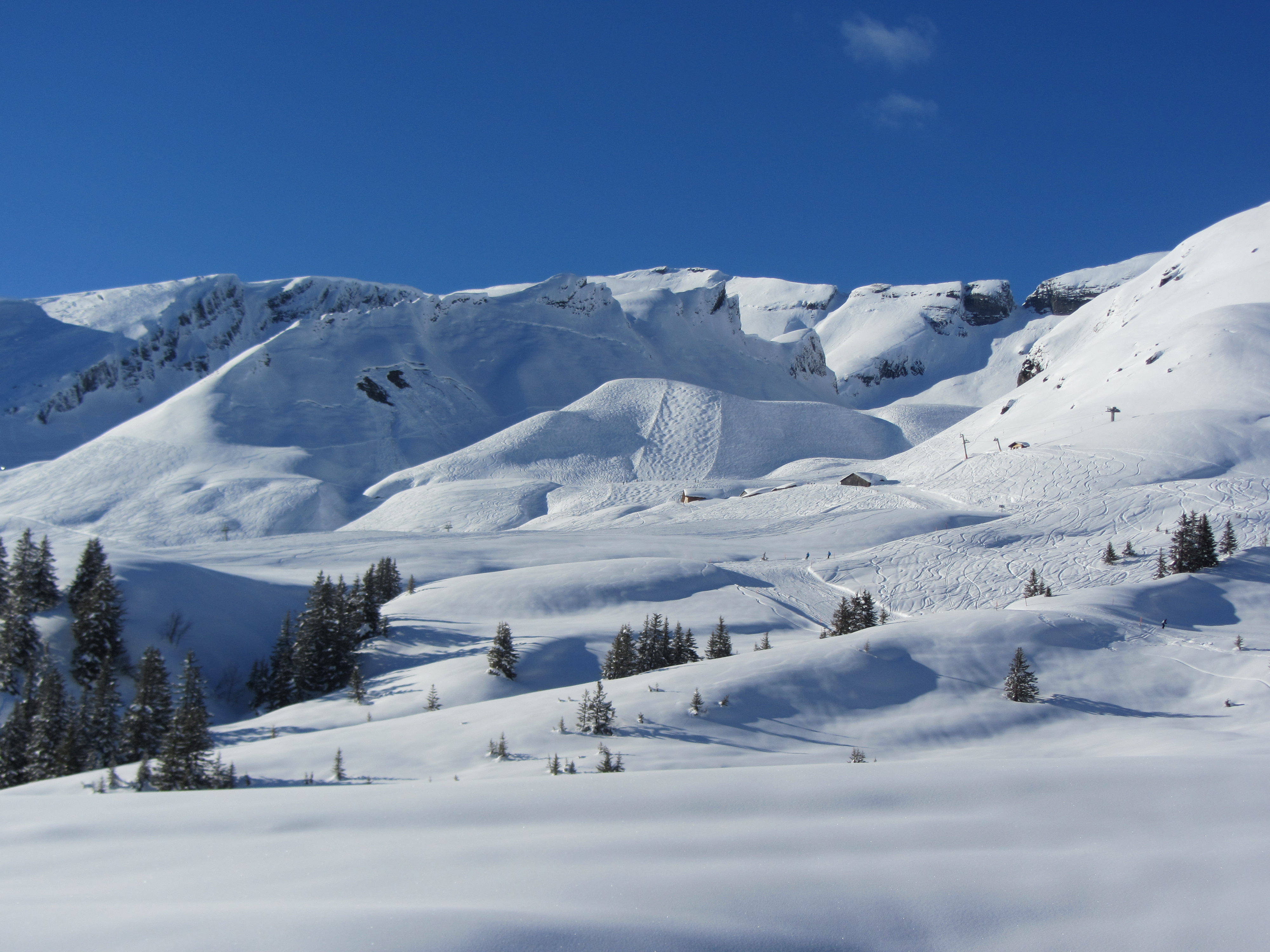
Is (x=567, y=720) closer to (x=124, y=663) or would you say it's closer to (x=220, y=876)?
(x=220, y=876)

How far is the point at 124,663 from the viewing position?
88.1 feet

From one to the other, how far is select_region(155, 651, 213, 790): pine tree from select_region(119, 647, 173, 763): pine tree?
14.8 ft

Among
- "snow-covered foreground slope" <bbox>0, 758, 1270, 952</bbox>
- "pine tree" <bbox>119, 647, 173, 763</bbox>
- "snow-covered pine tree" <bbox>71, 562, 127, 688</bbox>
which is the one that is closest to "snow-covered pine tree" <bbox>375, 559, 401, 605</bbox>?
"snow-covered pine tree" <bbox>71, 562, 127, 688</bbox>

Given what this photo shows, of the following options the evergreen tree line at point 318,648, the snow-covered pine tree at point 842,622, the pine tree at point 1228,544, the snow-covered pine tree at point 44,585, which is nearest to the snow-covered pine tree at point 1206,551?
the pine tree at point 1228,544

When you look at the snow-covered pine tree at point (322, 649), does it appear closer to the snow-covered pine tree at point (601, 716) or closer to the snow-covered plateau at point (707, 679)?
the snow-covered plateau at point (707, 679)

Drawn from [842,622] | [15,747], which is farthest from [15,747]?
[842,622]

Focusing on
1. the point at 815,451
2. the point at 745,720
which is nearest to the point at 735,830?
the point at 745,720

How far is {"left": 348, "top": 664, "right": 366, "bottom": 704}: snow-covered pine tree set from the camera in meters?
22.4

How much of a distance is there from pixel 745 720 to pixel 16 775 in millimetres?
15855

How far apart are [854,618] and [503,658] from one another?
33.7ft

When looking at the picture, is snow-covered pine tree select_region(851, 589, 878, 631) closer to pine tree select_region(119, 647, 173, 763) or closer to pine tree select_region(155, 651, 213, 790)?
pine tree select_region(155, 651, 213, 790)

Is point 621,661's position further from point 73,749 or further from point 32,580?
point 32,580

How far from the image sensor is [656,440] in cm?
9694

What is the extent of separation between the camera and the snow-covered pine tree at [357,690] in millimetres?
22438
